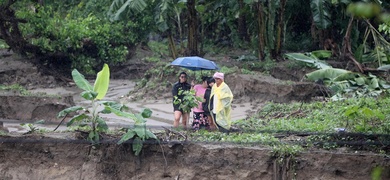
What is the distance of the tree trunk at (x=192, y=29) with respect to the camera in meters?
17.7

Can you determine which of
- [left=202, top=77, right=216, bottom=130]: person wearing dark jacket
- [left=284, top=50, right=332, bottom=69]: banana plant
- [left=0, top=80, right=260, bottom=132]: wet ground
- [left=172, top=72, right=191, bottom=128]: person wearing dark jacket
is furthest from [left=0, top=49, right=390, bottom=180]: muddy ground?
[left=284, top=50, right=332, bottom=69]: banana plant

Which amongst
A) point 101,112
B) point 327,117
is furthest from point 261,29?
point 101,112

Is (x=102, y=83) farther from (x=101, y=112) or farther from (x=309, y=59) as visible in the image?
(x=309, y=59)

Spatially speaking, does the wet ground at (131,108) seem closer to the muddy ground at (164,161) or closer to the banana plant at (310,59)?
the banana plant at (310,59)

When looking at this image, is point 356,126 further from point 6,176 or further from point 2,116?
point 2,116

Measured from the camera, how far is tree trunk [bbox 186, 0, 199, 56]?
17.7 metres

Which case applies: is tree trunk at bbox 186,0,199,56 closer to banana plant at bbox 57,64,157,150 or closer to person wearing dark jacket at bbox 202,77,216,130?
person wearing dark jacket at bbox 202,77,216,130

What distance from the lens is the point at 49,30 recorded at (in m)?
18.1

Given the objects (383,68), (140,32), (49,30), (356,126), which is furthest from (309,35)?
(356,126)

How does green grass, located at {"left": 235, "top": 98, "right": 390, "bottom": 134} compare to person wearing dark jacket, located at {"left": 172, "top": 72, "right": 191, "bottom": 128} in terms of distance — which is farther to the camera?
person wearing dark jacket, located at {"left": 172, "top": 72, "right": 191, "bottom": 128}

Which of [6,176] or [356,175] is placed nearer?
[356,175]

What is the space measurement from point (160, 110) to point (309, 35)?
860 centimetres

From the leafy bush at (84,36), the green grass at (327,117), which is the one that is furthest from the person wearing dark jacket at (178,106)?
the leafy bush at (84,36)

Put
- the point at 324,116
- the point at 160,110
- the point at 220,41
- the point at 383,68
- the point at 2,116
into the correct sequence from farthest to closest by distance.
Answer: the point at 220,41
the point at 160,110
the point at 383,68
the point at 2,116
the point at 324,116
